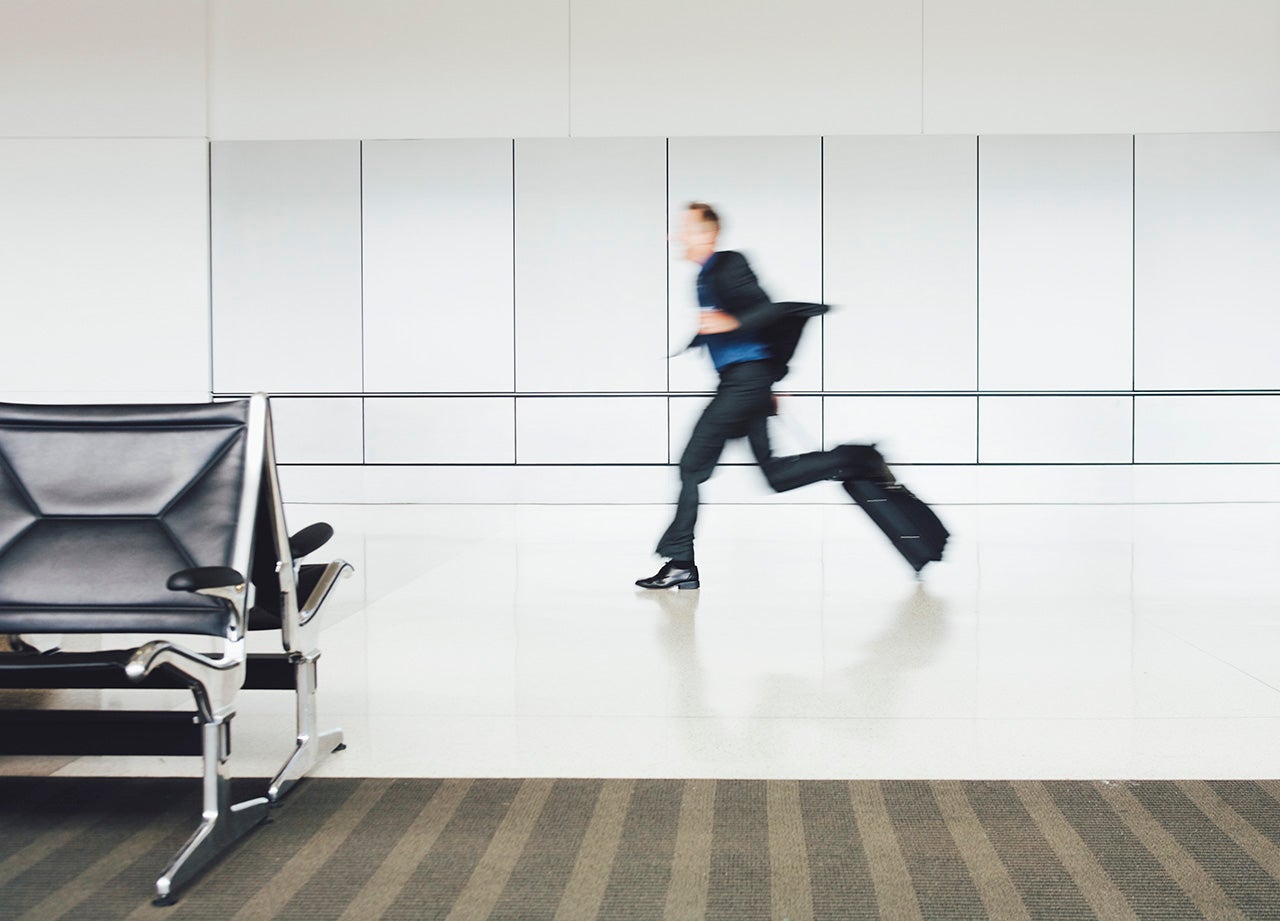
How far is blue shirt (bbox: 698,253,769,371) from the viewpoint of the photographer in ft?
15.6

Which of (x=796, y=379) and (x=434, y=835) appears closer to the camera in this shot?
(x=434, y=835)

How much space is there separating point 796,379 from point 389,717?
6897 mm

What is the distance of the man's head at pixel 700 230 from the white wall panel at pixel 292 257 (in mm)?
5522

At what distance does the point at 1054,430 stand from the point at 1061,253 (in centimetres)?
146

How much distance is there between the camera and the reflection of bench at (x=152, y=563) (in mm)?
2264

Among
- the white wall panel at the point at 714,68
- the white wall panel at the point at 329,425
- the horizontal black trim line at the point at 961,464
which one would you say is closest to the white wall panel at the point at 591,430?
the horizontal black trim line at the point at 961,464

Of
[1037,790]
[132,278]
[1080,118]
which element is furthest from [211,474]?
[1080,118]

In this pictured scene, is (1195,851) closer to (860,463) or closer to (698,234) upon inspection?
(860,463)

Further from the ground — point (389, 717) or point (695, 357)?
point (695, 357)

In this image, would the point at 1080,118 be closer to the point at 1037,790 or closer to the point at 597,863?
the point at 1037,790

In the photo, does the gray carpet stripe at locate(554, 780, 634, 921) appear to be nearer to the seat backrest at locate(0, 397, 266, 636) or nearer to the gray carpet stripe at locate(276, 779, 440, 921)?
the gray carpet stripe at locate(276, 779, 440, 921)

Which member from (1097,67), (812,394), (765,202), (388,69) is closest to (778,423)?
(812,394)

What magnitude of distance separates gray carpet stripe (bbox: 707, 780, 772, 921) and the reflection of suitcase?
2.82 m

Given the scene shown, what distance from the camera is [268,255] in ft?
32.0
